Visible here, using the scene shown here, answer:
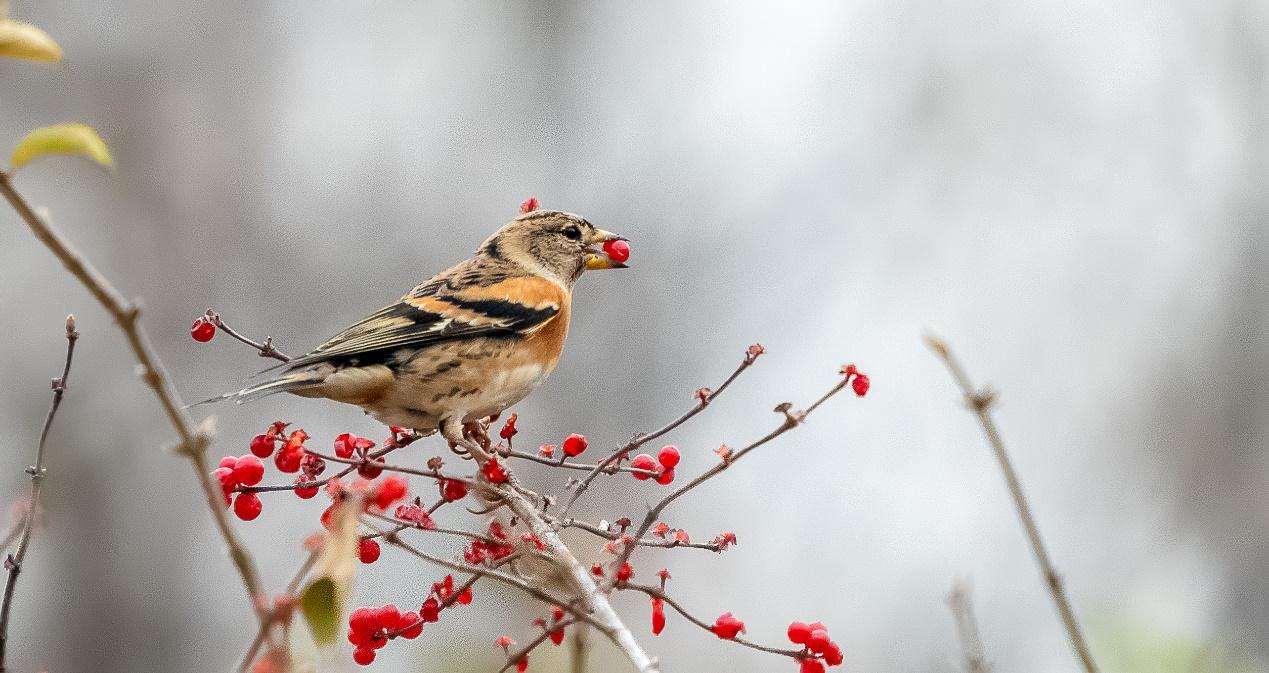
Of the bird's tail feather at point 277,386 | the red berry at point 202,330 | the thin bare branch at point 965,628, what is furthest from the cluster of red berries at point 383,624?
the thin bare branch at point 965,628

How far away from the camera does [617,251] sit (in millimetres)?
3480

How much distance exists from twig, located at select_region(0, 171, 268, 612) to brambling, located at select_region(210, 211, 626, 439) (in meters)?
1.50

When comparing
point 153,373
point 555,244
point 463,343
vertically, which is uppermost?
point 555,244

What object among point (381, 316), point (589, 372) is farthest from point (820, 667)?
point (589, 372)

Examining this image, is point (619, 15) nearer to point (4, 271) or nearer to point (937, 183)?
point (937, 183)

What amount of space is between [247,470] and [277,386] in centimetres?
52

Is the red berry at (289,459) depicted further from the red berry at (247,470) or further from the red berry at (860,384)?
the red berry at (860,384)

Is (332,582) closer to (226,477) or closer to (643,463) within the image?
(226,477)

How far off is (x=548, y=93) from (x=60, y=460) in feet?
16.1

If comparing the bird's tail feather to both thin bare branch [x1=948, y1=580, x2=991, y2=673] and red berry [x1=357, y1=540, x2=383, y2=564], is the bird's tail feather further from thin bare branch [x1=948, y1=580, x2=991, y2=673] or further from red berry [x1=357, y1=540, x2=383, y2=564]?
thin bare branch [x1=948, y1=580, x2=991, y2=673]

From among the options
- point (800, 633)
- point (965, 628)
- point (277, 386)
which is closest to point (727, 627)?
point (800, 633)

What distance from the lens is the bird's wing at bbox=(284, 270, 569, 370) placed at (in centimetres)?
302

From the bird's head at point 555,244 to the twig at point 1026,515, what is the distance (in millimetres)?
2240

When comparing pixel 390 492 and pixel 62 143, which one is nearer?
pixel 62 143
